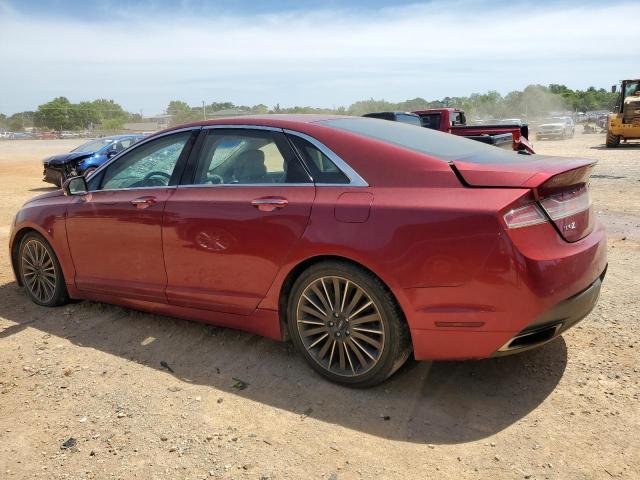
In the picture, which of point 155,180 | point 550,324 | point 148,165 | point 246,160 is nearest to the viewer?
point 550,324

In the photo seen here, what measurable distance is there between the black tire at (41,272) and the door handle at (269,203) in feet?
7.59

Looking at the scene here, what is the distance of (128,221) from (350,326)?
1964 millimetres

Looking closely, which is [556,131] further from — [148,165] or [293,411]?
[293,411]

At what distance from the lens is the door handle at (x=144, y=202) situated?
4.00 m

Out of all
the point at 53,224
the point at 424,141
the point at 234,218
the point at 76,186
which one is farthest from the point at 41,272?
the point at 424,141

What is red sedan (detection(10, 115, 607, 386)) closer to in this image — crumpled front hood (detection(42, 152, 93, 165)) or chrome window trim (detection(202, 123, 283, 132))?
chrome window trim (detection(202, 123, 283, 132))

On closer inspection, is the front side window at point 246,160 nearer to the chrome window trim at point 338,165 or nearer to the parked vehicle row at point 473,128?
the chrome window trim at point 338,165

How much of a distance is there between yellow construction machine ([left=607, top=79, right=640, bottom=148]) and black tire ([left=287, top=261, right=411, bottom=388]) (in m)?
24.1

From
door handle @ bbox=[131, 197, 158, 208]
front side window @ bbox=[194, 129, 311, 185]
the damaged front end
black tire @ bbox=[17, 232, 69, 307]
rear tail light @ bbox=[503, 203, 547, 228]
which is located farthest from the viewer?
the damaged front end

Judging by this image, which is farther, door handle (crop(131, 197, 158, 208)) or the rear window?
door handle (crop(131, 197, 158, 208))

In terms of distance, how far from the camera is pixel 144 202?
403cm

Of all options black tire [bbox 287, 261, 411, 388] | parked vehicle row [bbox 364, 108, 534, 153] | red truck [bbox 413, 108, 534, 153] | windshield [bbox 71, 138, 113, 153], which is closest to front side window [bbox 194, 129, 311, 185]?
black tire [bbox 287, 261, 411, 388]

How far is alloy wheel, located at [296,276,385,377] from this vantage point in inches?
124

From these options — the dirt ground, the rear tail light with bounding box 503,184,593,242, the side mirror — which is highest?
the side mirror
